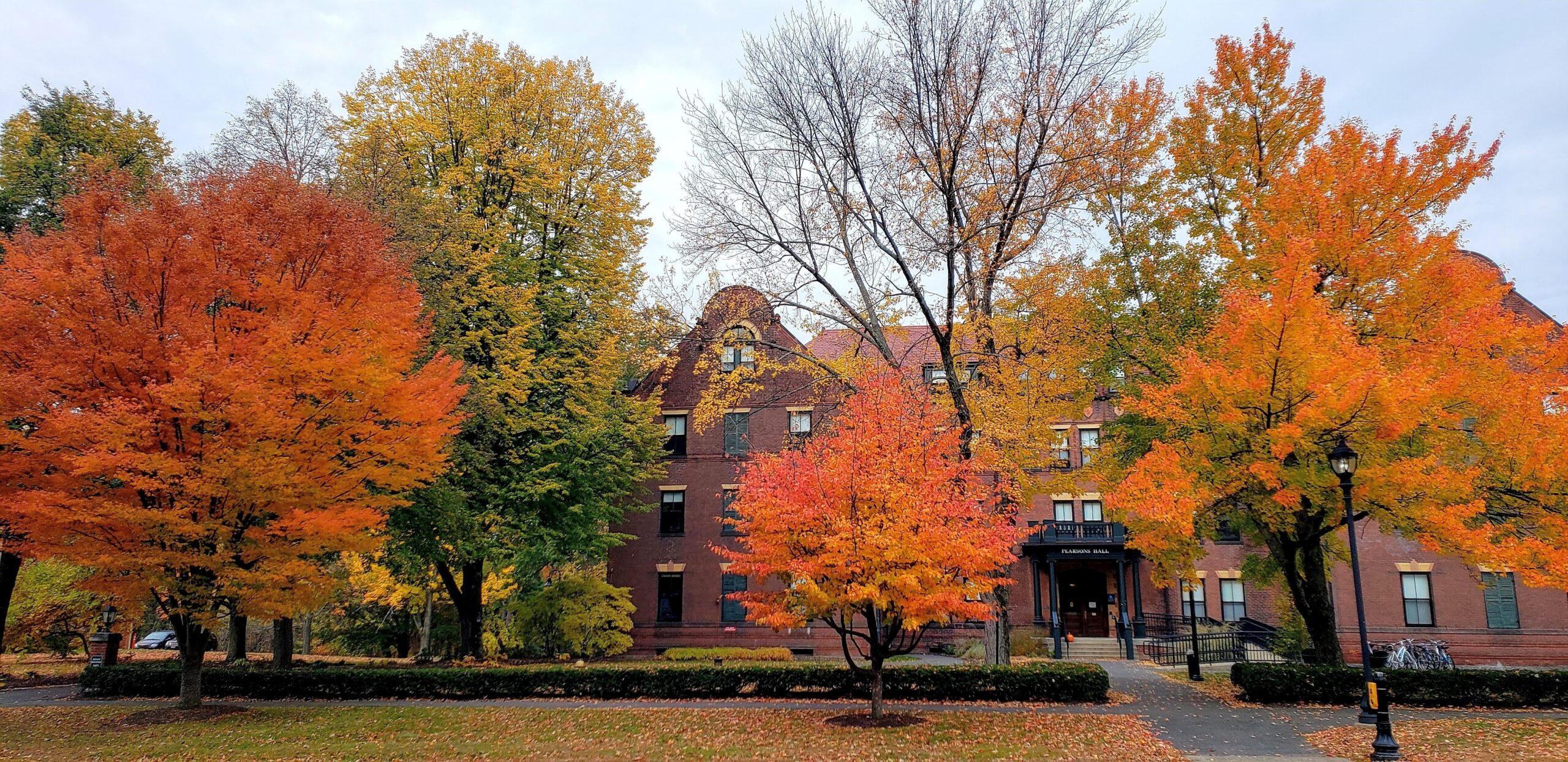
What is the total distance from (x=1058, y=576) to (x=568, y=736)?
23.6 metres

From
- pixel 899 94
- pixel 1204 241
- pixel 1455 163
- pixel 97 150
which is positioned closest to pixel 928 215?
pixel 899 94

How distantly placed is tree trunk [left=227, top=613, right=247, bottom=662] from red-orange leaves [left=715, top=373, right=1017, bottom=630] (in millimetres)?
16585

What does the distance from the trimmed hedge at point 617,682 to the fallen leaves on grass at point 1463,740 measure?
448 centimetres

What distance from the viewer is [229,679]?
734 inches

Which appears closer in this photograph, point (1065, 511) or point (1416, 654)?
point (1416, 654)

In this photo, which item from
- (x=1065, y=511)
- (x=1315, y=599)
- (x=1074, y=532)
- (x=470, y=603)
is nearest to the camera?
(x=1315, y=599)

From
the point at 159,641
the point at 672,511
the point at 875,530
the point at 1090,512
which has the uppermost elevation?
the point at 672,511

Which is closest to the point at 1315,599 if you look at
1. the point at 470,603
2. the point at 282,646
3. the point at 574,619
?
the point at 574,619

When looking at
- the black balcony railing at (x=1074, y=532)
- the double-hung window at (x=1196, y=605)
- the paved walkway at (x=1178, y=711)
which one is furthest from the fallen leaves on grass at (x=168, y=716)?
the double-hung window at (x=1196, y=605)

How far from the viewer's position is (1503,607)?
93.4 feet

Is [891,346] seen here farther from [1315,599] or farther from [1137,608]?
[1315,599]

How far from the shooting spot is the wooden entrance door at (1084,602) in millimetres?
32312

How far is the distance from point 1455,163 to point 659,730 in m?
17.6

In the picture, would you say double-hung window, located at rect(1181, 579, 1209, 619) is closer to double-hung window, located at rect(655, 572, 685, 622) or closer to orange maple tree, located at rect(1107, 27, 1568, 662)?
orange maple tree, located at rect(1107, 27, 1568, 662)
